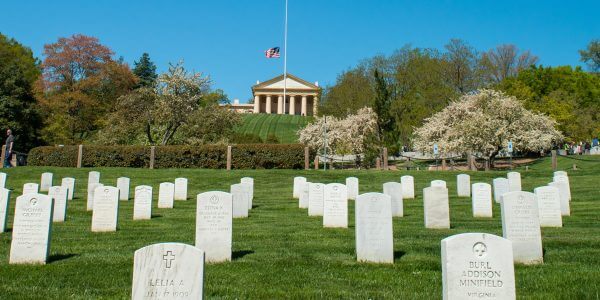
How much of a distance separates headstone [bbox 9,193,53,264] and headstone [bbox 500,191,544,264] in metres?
7.41

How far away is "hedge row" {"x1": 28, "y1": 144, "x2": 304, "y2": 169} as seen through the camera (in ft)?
101

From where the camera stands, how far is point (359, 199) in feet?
25.7

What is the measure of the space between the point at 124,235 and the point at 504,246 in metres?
8.21

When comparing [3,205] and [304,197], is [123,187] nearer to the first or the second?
[304,197]

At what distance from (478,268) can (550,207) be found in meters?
7.78

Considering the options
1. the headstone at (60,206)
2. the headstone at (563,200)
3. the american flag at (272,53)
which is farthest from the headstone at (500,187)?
the american flag at (272,53)

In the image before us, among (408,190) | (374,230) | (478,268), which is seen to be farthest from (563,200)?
(478,268)

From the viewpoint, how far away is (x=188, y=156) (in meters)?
31.3

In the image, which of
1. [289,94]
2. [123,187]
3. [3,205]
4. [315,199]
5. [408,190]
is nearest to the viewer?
[3,205]

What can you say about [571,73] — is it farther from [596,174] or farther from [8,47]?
[8,47]

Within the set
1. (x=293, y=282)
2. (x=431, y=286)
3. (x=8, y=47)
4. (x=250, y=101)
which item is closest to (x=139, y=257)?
(x=293, y=282)

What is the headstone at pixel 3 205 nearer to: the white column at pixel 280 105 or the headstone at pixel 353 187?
the headstone at pixel 353 187

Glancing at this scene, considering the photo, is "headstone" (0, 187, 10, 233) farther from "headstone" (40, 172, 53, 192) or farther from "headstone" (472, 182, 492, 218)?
"headstone" (472, 182, 492, 218)

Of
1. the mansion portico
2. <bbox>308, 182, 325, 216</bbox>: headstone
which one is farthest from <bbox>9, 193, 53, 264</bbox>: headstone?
the mansion portico
